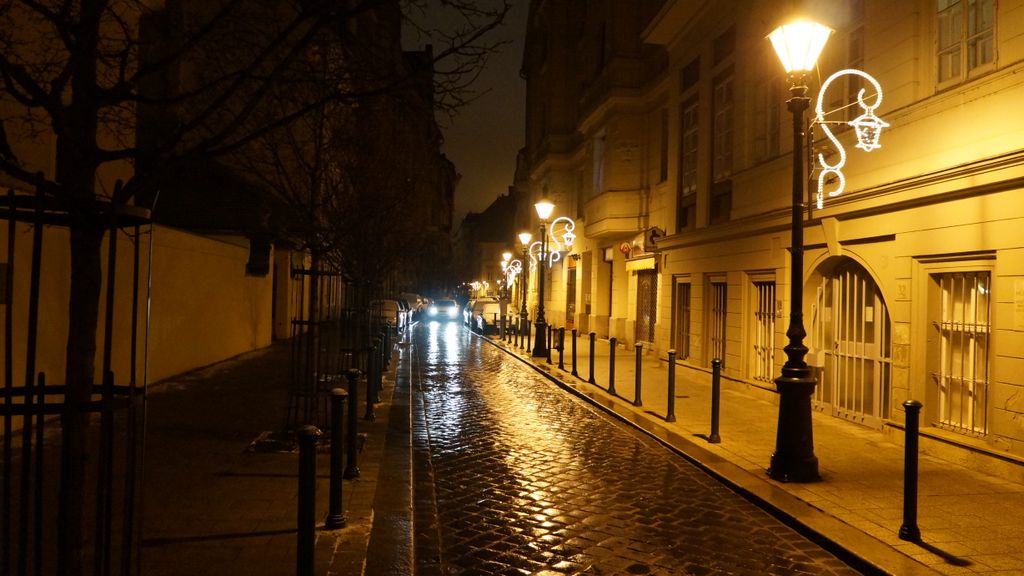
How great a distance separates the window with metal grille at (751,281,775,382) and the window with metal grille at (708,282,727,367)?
1.60 m

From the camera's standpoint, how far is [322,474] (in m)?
7.14

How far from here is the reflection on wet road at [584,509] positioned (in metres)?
5.34

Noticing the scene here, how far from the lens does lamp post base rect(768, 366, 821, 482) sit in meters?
7.47

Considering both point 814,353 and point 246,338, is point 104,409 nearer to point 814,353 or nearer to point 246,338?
point 814,353

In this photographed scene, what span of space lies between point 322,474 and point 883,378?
24.8ft

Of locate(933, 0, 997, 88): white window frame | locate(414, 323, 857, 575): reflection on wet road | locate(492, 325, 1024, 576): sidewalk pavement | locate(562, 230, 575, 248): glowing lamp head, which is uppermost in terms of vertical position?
locate(933, 0, 997, 88): white window frame

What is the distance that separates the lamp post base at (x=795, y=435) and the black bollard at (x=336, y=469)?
4.40 metres

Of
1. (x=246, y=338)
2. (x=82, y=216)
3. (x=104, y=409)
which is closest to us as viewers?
(x=104, y=409)

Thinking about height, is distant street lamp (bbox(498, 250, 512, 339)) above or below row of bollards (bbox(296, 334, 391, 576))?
above

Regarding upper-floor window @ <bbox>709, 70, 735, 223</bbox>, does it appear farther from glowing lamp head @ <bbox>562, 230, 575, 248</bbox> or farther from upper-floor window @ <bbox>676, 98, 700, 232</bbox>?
glowing lamp head @ <bbox>562, 230, 575, 248</bbox>

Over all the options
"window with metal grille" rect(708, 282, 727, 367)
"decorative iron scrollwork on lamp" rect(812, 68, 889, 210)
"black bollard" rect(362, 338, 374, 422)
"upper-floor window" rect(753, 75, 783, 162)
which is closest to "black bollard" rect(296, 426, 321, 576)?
"black bollard" rect(362, 338, 374, 422)

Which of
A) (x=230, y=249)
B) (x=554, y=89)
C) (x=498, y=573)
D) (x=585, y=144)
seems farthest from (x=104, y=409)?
(x=554, y=89)

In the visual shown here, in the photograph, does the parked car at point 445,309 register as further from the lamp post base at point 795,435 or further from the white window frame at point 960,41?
the lamp post base at point 795,435

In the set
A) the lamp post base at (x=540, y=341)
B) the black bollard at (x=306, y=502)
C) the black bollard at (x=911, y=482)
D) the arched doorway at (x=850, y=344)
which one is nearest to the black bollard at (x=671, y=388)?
the arched doorway at (x=850, y=344)
